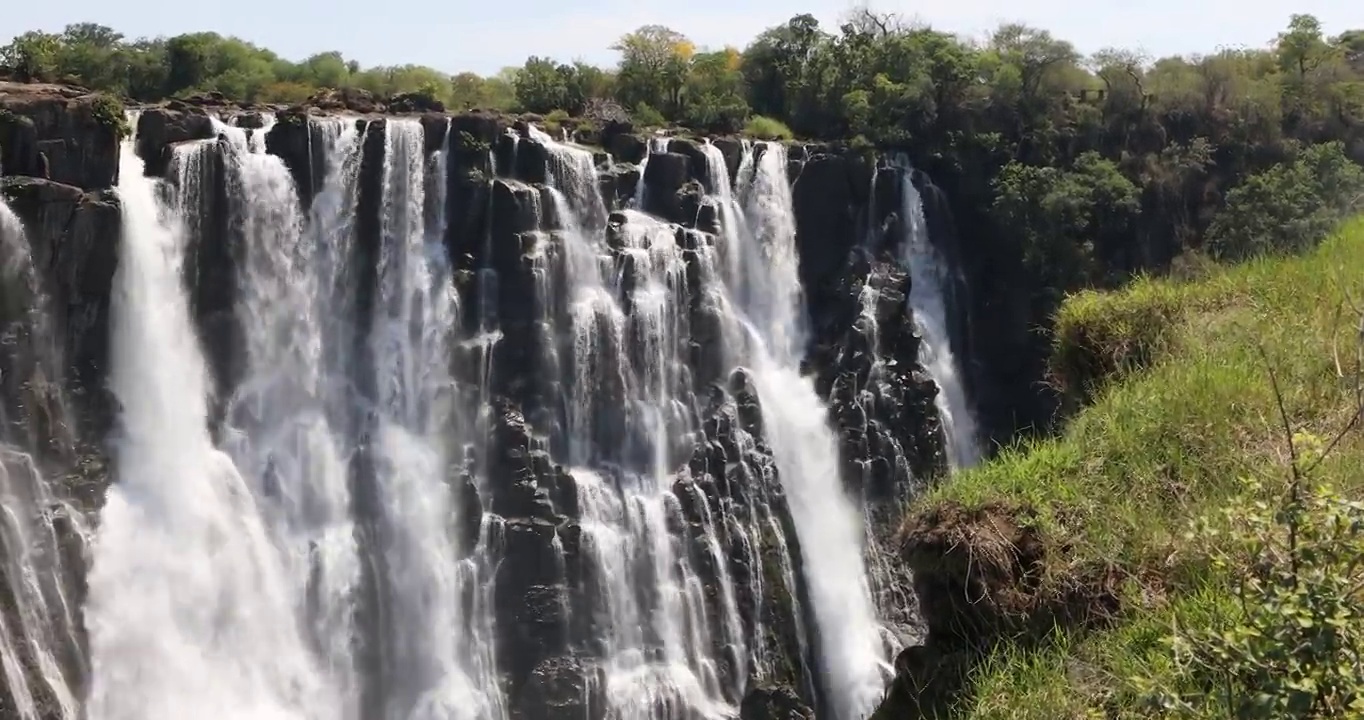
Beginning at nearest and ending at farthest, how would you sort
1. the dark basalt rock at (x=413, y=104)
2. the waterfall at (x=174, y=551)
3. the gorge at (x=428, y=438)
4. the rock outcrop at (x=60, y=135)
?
the waterfall at (x=174, y=551) < the gorge at (x=428, y=438) < the rock outcrop at (x=60, y=135) < the dark basalt rock at (x=413, y=104)

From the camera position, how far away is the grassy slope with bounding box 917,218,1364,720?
4855mm

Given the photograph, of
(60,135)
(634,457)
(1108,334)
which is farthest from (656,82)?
(1108,334)

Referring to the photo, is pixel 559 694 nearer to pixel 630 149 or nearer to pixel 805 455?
pixel 805 455

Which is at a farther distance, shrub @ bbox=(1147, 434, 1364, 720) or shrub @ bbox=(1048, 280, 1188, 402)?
shrub @ bbox=(1048, 280, 1188, 402)

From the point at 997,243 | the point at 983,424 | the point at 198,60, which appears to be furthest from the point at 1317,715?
the point at 198,60

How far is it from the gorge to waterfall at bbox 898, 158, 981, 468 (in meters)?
0.80

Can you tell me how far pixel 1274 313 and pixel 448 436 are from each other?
14536 mm

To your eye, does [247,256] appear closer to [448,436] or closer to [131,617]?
[448,436]

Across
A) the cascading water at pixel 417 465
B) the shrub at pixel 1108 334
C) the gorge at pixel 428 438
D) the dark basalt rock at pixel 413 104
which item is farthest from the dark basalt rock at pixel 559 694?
the shrub at pixel 1108 334

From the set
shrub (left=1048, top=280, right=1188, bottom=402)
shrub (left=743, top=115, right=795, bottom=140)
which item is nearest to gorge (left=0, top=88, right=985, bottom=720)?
shrub (left=743, top=115, right=795, bottom=140)

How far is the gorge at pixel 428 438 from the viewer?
16656 mm

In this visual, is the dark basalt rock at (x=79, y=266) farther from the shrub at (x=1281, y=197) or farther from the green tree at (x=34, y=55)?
the shrub at (x=1281, y=197)

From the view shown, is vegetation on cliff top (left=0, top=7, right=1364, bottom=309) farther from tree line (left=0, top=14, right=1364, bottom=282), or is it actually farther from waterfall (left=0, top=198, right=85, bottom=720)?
waterfall (left=0, top=198, right=85, bottom=720)

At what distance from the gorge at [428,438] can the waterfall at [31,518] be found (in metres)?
0.04
